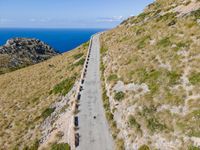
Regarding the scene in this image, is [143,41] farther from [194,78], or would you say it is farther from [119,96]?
[194,78]

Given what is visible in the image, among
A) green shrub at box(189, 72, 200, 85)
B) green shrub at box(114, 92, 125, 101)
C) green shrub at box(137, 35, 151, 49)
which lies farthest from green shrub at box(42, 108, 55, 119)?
green shrub at box(189, 72, 200, 85)

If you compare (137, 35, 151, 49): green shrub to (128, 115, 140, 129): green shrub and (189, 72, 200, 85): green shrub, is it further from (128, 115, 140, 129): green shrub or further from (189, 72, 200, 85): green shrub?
(128, 115, 140, 129): green shrub

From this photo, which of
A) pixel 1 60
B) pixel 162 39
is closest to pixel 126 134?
pixel 162 39

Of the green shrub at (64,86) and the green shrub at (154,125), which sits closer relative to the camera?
the green shrub at (154,125)

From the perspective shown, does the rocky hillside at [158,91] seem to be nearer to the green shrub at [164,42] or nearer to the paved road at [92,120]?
the green shrub at [164,42]

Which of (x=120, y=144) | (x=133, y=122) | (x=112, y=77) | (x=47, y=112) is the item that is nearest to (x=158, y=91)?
(x=133, y=122)

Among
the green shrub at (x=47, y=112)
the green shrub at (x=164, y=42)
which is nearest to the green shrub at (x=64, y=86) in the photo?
the green shrub at (x=47, y=112)
